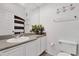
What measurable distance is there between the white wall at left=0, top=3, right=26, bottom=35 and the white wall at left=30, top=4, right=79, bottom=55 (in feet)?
1.32

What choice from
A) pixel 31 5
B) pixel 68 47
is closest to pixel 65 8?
pixel 31 5

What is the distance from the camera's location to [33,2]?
141cm

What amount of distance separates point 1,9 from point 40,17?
30.3 inches

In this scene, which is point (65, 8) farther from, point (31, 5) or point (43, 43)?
point (43, 43)

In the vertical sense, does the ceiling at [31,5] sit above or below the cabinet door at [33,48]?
above

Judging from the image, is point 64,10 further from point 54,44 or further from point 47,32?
point 54,44

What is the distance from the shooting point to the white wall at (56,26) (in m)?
1.63

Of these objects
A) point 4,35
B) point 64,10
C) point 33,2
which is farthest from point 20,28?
point 64,10

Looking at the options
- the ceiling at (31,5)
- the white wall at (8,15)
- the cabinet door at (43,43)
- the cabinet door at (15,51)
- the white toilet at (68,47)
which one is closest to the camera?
the cabinet door at (15,51)

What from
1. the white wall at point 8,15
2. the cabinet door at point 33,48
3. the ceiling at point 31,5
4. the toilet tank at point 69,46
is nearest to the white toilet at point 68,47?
the toilet tank at point 69,46

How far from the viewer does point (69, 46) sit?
1655 millimetres

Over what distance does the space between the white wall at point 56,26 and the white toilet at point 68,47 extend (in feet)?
0.30

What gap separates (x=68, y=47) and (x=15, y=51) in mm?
1138

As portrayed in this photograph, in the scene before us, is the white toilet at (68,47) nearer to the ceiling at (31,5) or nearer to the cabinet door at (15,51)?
the cabinet door at (15,51)
